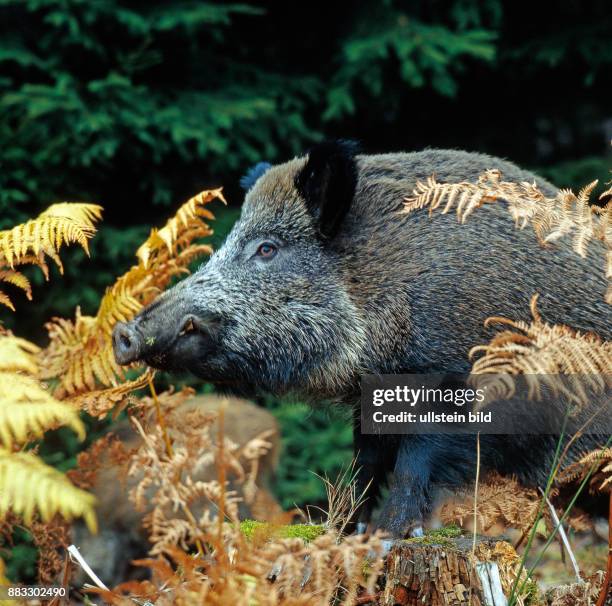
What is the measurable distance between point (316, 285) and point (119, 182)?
3.80 m

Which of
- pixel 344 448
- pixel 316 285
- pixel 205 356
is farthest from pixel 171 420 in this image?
pixel 344 448

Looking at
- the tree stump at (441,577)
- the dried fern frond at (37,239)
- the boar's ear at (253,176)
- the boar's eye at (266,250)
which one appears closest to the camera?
the tree stump at (441,577)

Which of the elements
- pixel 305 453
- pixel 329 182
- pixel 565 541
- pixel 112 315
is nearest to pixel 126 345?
pixel 112 315

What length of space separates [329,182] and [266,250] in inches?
18.1

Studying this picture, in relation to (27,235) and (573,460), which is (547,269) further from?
(27,235)

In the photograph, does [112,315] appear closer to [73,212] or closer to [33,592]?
[73,212]

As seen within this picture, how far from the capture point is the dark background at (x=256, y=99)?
637cm

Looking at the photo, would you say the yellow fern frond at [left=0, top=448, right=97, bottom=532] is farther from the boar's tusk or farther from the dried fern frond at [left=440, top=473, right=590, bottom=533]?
the dried fern frond at [left=440, top=473, right=590, bottom=533]

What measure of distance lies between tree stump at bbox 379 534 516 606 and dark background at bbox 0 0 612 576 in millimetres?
2878

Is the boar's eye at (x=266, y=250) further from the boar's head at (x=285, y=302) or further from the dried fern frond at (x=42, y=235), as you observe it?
the dried fern frond at (x=42, y=235)

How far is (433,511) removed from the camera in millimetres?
3619

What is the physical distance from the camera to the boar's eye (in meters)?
3.98

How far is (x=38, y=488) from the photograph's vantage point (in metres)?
1.95
